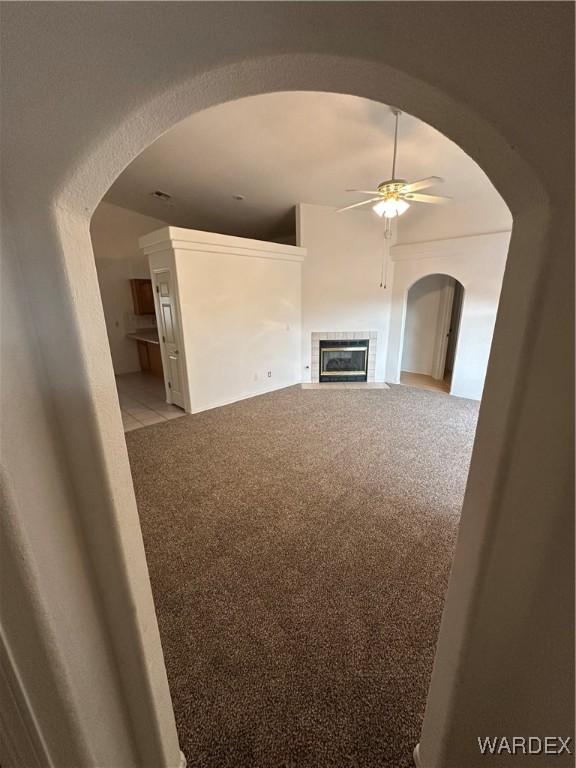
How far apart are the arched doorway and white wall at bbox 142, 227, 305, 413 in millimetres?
2547

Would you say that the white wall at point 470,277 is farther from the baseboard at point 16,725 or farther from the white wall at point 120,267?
the white wall at point 120,267

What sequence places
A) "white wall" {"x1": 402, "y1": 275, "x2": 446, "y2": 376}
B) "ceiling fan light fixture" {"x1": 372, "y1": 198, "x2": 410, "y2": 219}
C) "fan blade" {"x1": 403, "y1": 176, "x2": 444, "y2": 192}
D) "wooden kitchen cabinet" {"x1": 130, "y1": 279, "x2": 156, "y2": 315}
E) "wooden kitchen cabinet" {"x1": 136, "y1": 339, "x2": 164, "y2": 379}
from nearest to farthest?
1. "fan blade" {"x1": 403, "y1": 176, "x2": 444, "y2": 192}
2. "ceiling fan light fixture" {"x1": 372, "y1": 198, "x2": 410, "y2": 219}
3. "white wall" {"x1": 402, "y1": 275, "x2": 446, "y2": 376}
4. "wooden kitchen cabinet" {"x1": 136, "y1": 339, "x2": 164, "y2": 379}
5. "wooden kitchen cabinet" {"x1": 130, "y1": 279, "x2": 156, "y2": 315}

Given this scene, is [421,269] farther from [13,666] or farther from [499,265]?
[13,666]

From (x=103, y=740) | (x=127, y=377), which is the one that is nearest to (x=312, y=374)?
(x=127, y=377)

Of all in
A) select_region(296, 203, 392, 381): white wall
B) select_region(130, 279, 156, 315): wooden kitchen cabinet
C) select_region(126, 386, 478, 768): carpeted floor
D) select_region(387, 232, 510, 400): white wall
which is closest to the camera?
select_region(126, 386, 478, 768): carpeted floor

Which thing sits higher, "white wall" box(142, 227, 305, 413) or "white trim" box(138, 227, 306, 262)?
"white trim" box(138, 227, 306, 262)

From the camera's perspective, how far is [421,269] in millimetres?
5141

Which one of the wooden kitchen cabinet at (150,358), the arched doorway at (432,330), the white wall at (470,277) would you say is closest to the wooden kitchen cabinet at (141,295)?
the wooden kitchen cabinet at (150,358)

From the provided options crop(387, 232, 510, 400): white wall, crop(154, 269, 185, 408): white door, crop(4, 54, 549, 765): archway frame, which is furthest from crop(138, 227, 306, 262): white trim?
crop(4, 54, 549, 765): archway frame

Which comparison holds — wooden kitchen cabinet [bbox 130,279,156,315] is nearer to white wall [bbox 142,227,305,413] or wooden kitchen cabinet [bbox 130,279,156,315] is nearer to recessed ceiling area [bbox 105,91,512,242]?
recessed ceiling area [bbox 105,91,512,242]

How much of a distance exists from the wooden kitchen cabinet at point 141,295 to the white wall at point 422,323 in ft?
18.6

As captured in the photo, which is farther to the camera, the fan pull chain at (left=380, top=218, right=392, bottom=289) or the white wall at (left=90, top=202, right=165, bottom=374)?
the white wall at (left=90, top=202, right=165, bottom=374)

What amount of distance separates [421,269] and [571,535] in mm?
5386

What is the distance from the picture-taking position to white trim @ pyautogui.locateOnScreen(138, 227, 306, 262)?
374 cm
